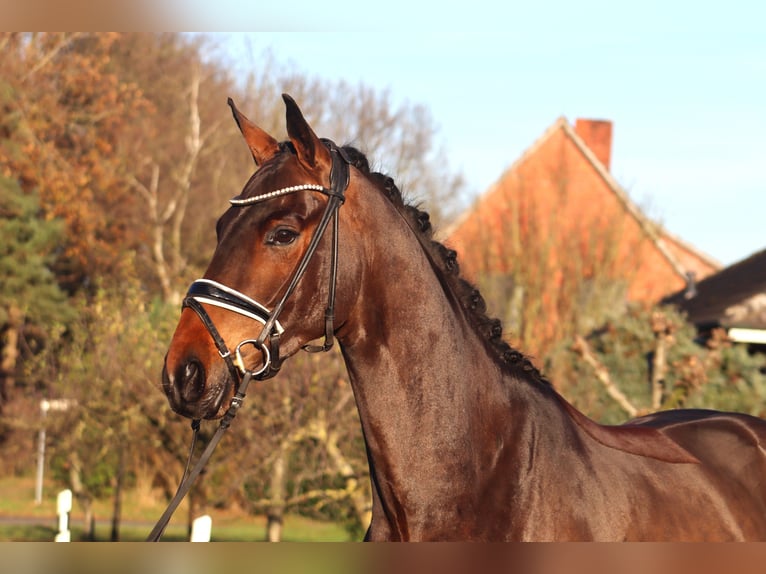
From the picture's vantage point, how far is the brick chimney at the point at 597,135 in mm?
34938

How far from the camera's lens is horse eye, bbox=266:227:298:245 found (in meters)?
3.47

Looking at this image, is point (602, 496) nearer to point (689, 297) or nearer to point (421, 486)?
point (421, 486)

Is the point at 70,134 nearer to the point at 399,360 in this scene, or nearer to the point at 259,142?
the point at 259,142

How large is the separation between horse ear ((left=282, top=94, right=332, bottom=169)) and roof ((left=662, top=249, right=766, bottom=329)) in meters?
12.4

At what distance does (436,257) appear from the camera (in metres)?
3.89

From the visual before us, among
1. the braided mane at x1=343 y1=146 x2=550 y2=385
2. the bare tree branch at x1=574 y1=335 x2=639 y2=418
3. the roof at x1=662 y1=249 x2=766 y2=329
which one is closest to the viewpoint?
the braided mane at x1=343 y1=146 x2=550 y2=385

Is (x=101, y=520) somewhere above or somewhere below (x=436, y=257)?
Answer: below

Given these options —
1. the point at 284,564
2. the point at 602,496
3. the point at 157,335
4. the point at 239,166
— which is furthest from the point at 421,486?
the point at 239,166

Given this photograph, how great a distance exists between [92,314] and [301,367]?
18.2 ft

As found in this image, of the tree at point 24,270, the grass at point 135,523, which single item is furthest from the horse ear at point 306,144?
the tree at point 24,270

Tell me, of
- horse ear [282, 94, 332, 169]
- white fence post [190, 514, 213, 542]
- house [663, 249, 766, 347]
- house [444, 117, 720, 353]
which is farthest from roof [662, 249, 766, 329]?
horse ear [282, 94, 332, 169]

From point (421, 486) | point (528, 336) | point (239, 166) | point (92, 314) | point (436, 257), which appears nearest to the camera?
point (421, 486)

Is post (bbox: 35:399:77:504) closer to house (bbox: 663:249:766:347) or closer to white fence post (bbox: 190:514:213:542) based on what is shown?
house (bbox: 663:249:766:347)

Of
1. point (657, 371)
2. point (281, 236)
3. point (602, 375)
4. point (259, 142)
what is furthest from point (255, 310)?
point (657, 371)
